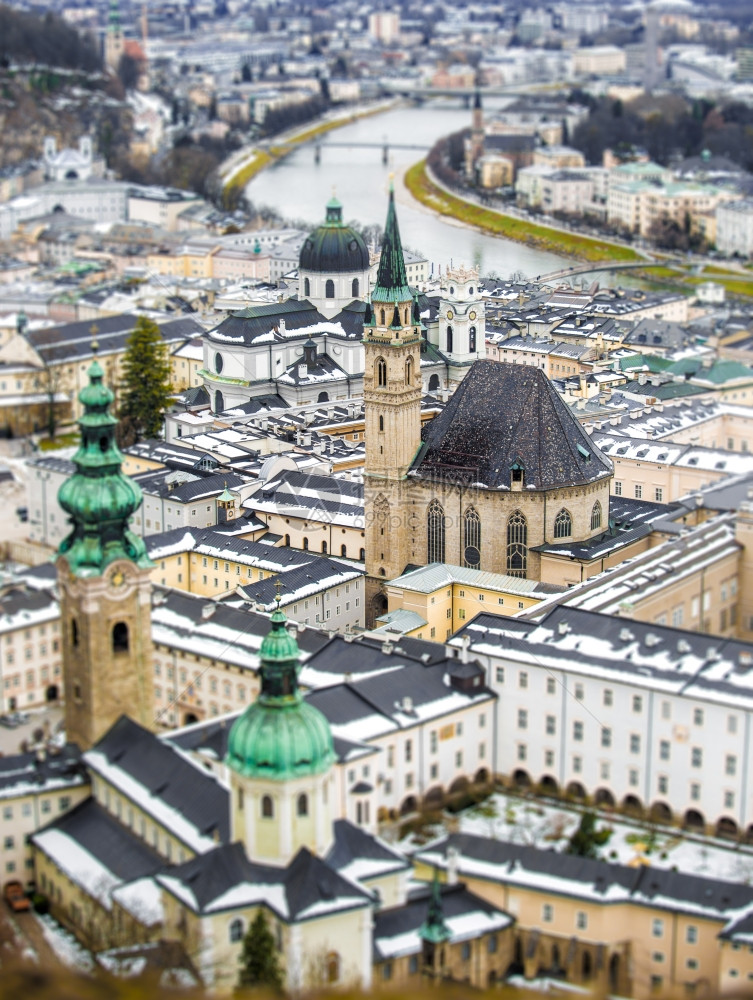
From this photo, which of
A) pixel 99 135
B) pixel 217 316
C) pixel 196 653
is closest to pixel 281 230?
pixel 217 316

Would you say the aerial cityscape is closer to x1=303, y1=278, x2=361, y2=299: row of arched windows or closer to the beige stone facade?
the beige stone facade

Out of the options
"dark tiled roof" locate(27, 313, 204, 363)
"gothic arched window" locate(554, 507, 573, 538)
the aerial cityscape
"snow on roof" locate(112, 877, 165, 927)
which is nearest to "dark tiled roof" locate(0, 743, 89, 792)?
the aerial cityscape

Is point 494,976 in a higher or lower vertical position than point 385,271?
lower

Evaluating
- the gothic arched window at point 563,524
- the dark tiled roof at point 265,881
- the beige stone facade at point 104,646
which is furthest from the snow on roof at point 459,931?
the gothic arched window at point 563,524

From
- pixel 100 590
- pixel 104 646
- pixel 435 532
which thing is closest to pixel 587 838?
pixel 104 646

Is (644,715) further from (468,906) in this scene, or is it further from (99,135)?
(99,135)

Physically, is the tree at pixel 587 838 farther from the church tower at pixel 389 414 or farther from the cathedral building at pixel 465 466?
the church tower at pixel 389 414

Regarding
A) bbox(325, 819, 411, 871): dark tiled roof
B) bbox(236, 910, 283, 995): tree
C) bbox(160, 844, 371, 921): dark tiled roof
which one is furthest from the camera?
bbox(325, 819, 411, 871): dark tiled roof
